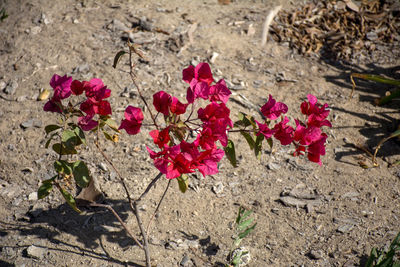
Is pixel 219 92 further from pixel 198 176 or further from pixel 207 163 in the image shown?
pixel 198 176

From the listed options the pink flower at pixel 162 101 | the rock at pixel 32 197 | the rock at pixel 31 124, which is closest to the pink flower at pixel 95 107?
the pink flower at pixel 162 101

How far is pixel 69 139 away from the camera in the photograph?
152cm

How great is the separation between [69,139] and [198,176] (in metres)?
1.13

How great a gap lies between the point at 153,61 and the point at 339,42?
180 centimetres

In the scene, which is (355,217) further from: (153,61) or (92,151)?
(153,61)

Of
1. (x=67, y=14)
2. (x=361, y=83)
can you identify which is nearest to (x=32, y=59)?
(x=67, y=14)

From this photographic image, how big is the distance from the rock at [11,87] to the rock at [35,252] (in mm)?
1435

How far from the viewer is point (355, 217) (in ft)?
7.52

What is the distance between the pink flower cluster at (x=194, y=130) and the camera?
54.7 inches

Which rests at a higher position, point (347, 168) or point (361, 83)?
point (361, 83)

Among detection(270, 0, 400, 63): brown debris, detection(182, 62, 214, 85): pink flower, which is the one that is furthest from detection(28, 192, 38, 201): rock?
detection(270, 0, 400, 63): brown debris

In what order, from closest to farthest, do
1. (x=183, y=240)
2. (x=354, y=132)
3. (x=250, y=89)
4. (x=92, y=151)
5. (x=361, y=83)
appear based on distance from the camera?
(x=183, y=240), (x=92, y=151), (x=354, y=132), (x=250, y=89), (x=361, y=83)

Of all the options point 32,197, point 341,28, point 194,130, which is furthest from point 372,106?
point 32,197

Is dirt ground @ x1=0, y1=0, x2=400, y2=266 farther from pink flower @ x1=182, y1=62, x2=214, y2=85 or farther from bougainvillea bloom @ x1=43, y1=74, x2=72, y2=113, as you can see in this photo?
pink flower @ x1=182, y1=62, x2=214, y2=85
